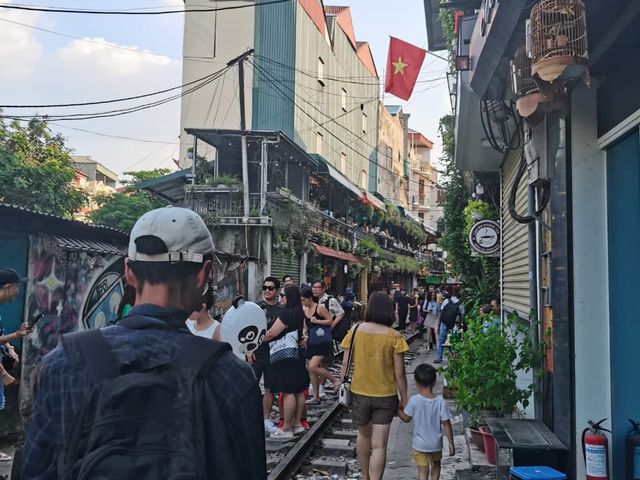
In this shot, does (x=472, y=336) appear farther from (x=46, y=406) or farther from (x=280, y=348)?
(x=46, y=406)

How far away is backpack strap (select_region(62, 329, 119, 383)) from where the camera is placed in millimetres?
1688

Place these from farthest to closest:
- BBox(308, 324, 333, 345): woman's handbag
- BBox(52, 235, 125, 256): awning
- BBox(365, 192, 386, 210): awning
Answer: BBox(365, 192, 386, 210): awning
BBox(308, 324, 333, 345): woman's handbag
BBox(52, 235, 125, 256): awning

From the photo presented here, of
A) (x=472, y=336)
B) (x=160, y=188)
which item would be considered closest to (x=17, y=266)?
(x=472, y=336)

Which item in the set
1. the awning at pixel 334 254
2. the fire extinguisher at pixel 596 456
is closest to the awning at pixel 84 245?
the fire extinguisher at pixel 596 456

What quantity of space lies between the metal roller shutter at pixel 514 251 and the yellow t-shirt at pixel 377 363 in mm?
2451

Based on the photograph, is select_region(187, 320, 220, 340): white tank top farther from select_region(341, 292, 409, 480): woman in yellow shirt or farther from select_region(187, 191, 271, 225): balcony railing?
select_region(187, 191, 271, 225): balcony railing

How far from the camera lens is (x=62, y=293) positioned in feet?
28.9

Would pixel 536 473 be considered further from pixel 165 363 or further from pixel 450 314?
pixel 450 314

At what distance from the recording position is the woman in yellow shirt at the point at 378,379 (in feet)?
18.3

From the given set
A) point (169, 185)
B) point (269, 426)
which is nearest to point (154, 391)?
point (269, 426)

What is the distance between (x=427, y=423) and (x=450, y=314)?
9134mm

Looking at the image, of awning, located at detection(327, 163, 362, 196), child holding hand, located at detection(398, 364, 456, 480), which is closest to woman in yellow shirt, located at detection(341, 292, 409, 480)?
child holding hand, located at detection(398, 364, 456, 480)

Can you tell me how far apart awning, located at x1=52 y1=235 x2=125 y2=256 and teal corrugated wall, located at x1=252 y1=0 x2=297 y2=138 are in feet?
57.5

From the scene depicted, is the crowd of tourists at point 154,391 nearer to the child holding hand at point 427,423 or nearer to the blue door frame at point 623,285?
the blue door frame at point 623,285
